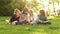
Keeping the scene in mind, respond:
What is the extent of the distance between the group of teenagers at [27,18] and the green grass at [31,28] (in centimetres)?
8

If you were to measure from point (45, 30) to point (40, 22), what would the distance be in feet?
0.91

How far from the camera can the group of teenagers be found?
307cm

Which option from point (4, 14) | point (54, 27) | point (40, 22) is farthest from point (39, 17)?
point (4, 14)

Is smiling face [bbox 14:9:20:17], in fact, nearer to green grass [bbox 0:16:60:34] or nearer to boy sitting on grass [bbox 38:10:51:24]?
green grass [bbox 0:16:60:34]

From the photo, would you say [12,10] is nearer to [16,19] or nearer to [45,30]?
[16,19]

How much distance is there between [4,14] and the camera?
10.2ft

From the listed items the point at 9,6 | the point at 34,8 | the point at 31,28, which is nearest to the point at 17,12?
the point at 9,6

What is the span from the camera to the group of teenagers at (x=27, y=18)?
3.07 meters

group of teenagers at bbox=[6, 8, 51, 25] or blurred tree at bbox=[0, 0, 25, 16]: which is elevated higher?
blurred tree at bbox=[0, 0, 25, 16]

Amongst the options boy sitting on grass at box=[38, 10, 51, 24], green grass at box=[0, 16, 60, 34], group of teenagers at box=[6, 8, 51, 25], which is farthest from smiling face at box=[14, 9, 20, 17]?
boy sitting on grass at box=[38, 10, 51, 24]

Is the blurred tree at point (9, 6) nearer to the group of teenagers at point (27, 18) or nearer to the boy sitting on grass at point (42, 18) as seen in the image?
the group of teenagers at point (27, 18)

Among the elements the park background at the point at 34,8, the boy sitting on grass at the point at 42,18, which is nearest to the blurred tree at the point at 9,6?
the park background at the point at 34,8

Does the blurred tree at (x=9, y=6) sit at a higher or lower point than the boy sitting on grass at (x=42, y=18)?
higher

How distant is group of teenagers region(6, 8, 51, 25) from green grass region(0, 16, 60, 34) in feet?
0.27
